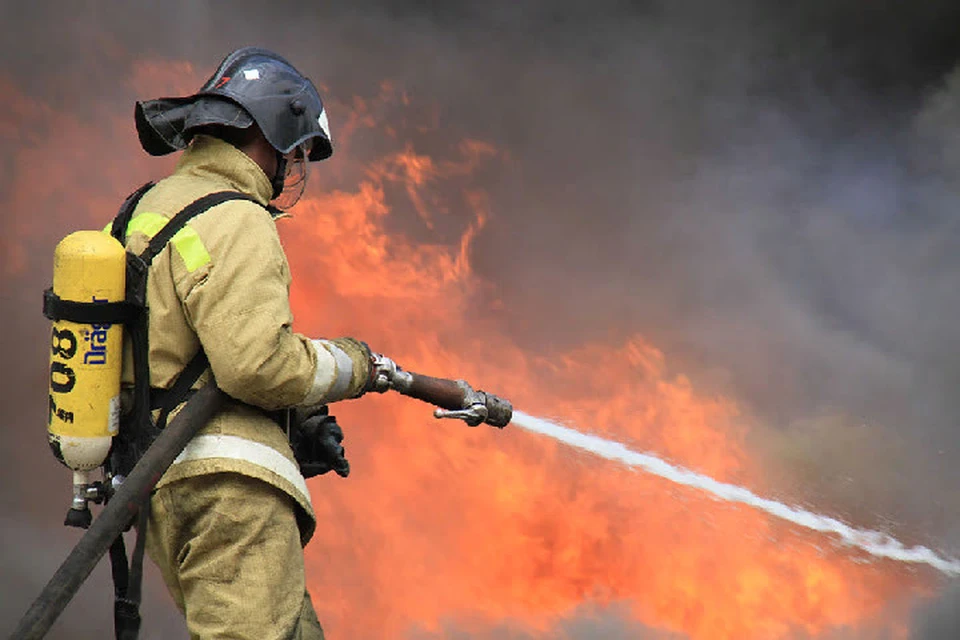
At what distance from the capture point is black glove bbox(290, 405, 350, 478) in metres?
3.60

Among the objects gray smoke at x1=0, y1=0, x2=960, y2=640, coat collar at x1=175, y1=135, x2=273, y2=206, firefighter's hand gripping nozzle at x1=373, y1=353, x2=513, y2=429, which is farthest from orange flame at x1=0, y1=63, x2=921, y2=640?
coat collar at x1=175, y1=135, x2=273, y2=206

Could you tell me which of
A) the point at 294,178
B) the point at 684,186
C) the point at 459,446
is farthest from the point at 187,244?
the point at 684,186

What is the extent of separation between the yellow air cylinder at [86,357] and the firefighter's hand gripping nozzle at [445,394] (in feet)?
2.70

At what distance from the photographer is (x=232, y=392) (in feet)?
9.82

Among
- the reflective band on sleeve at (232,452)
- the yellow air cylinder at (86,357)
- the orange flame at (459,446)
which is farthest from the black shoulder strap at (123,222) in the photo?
the orange flame at (459,446)

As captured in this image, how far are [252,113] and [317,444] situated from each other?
112cm

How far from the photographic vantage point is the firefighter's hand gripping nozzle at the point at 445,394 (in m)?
3.48

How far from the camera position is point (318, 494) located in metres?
7.05

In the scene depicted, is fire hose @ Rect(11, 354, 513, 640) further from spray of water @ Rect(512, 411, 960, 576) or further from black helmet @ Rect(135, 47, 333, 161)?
spray of water @ Rect(512, 411, 960, 576)

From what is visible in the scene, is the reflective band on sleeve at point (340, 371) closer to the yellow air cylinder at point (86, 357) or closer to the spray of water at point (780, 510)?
the yellow air cylinder at point (86, 357)

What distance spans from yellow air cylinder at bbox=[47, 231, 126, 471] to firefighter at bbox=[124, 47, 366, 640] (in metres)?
0.11

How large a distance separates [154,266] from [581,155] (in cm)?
427

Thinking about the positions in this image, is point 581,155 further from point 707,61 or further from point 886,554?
point 886,554

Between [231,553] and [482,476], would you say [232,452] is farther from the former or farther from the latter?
[482,476]
